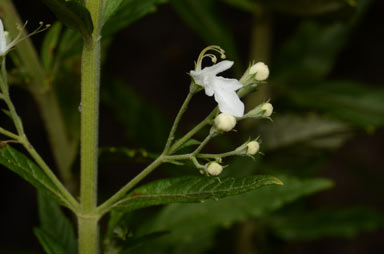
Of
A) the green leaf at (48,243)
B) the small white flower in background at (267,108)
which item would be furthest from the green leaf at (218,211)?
the small white flower in background at (267,108)

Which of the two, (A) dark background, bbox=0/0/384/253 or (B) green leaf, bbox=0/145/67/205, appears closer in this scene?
(B) green leaf, bbox=0/145/67/205

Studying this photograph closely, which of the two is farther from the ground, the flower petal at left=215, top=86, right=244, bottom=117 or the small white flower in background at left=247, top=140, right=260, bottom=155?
the flower petal at left=215, top=86, right=244, bottom=117

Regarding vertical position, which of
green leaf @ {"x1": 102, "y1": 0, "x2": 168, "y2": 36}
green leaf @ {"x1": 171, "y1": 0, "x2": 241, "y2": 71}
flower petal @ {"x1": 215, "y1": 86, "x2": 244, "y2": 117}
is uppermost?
green leaf @ {"x1": 171, "y1": 0, "x2": 241, "y2": 71}

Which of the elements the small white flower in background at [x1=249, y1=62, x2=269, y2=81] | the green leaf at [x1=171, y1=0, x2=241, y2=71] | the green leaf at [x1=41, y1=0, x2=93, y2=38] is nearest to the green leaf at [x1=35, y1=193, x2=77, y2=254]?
the green leaf at [x1=41, y1=0, x2=93, y2=38]

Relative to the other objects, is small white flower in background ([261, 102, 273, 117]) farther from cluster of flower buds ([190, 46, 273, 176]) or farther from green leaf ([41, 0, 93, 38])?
green leaf ([41, 0, 93, 38])

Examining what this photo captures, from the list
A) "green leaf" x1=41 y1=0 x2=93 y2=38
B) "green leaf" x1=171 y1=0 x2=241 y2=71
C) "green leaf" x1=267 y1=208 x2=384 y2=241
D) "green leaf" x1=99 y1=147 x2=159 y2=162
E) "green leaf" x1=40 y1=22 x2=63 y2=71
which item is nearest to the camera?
"green leaf" x1=41 y1=0 x2=93 y2=38

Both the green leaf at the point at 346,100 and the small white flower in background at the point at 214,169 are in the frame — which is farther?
the green leaf at the point at 346,100

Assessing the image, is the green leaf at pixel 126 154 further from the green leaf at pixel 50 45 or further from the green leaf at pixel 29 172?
the green leaf at pixel 50 45
